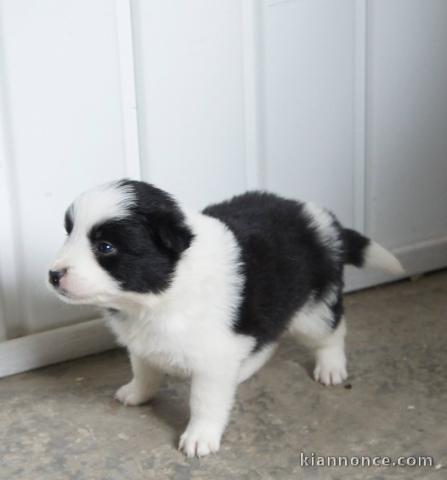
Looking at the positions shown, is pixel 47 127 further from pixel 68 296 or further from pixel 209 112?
pixel 68 296

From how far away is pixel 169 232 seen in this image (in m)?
1.96

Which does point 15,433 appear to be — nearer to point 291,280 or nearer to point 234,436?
point 234,436

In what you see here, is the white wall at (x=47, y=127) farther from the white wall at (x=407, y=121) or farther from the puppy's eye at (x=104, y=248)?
the white wall at (x=407, y=121)

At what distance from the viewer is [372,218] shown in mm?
2963

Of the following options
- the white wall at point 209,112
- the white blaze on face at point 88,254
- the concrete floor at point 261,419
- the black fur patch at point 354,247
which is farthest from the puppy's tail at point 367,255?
the white blaze on face at point 88,254

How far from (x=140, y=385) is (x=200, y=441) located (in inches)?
10.9

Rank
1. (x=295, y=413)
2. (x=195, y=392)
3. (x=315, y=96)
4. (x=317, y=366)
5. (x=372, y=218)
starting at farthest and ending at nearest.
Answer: (x=372, y=218), (x=315, y=96), (x=317, y=366), (x=295, y=413), (x=195, y=392)

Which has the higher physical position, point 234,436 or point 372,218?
point 372,218

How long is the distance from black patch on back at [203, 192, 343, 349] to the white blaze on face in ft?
1.04

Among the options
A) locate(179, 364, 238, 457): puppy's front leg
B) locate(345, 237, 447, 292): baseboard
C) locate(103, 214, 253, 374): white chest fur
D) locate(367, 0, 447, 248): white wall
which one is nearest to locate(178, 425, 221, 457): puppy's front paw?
locate(179, 364, 238, 457): puppy's front leg

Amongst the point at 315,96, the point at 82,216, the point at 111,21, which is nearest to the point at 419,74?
the point at 315,96

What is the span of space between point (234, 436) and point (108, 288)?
50 cm

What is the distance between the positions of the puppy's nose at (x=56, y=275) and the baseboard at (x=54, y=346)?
0.67m

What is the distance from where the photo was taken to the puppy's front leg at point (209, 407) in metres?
2.13
